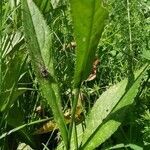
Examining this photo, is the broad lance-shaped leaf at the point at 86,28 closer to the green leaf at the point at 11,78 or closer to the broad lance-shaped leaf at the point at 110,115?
the broad lance-shaped leaf at the point at 110,115

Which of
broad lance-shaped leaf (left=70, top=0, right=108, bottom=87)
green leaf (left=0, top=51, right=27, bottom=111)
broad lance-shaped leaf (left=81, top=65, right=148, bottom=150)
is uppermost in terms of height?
broad lance-shaped leaf (left=70, top=0, right=108, bottom=87)

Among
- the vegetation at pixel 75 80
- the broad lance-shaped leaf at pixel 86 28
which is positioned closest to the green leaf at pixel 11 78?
the vegetation at pixel 75 80

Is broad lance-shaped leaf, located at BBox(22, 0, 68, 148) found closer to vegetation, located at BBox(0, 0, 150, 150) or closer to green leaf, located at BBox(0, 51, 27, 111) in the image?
vegetation, located at BBox(0, 0, 150, 150)

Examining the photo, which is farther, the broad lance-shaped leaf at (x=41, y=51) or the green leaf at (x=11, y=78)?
the green leaf at (x=11, y=78)

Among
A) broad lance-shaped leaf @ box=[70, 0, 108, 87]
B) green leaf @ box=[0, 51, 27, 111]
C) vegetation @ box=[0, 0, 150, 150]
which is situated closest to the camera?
broad lance-shaped leaf @ box=[70, 0, 108, 87]

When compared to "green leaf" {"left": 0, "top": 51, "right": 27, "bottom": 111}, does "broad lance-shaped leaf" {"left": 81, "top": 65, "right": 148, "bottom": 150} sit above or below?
below

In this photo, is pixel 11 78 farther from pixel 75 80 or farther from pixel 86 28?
pixel 86 28

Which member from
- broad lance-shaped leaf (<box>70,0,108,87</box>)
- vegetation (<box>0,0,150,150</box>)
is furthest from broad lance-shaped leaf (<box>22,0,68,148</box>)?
broad lance-shaped leaf (<box>70,0,108,87</box>)
